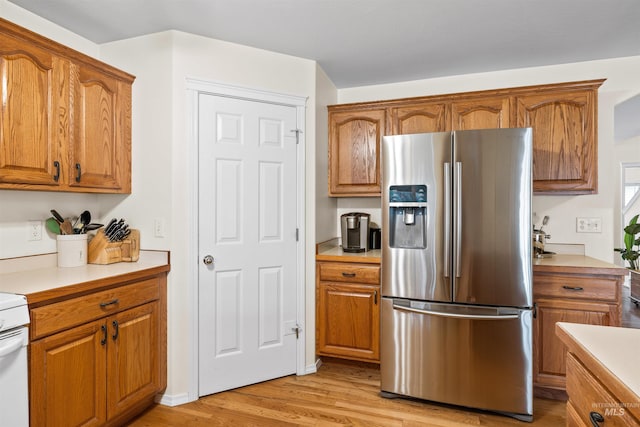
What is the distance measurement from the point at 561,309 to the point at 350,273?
142cm

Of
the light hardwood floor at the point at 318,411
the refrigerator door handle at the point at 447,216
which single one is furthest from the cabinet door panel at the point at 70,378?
the refrigerator door handle at the point at 447,216

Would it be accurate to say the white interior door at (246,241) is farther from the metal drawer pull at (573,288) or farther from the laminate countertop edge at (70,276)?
the metal drawer pull at (573,288)

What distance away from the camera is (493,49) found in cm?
260

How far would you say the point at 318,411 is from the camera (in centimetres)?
227

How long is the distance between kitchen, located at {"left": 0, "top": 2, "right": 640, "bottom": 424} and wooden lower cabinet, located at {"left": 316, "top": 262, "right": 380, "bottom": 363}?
0.10 m

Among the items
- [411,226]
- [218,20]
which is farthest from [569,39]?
[218,20]

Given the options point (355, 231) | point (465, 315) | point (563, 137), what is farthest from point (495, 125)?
point (465, 315)

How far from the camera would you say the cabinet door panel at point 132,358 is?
192cm

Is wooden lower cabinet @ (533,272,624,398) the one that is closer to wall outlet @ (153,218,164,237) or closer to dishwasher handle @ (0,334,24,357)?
wall outlet @ (153,218,164,237)

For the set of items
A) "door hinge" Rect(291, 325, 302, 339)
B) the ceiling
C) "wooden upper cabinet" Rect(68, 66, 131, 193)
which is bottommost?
"door hinge" Rect(291, 325, 302, 339)

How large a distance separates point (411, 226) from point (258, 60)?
5.27ft

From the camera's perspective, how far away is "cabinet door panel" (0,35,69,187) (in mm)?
1730

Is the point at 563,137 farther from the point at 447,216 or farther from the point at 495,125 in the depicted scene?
the point at 447,216

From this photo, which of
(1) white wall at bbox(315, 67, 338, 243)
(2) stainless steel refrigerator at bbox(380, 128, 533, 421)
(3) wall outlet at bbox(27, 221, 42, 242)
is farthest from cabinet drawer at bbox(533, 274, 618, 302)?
(3) wall outlet at bbox(27, 221, 42, 242)
